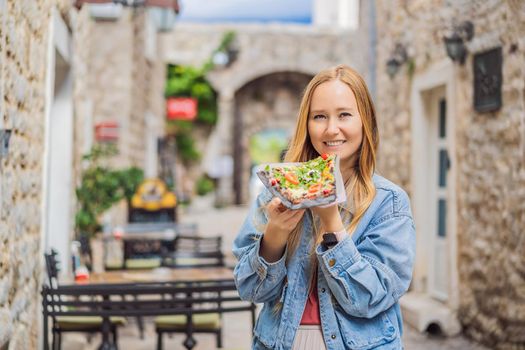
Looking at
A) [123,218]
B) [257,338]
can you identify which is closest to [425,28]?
[257,338]

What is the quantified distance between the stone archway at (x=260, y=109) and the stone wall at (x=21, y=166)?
19.8 metres

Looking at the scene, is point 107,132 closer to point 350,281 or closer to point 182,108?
point 182,108

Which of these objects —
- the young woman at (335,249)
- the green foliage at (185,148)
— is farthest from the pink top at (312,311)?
the green foliage at (185,148)

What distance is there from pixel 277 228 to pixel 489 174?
4148mm

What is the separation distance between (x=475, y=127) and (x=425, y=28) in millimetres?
1416

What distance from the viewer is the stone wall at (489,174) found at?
5.13 m

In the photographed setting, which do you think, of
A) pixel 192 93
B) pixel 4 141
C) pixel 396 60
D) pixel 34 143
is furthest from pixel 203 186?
pixel 4 141

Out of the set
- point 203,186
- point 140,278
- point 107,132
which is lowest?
point 203,186

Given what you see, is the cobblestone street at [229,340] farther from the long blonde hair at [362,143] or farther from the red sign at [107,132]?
the red sign at [107,132]

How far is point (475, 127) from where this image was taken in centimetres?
593

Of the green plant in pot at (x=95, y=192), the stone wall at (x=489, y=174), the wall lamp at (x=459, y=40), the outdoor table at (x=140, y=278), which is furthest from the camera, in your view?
the green plant in pot at (x=95, y=192)

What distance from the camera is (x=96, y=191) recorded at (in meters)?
7.13

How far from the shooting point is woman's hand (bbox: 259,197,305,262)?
5.92ft

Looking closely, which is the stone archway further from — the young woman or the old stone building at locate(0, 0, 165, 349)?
the young woman
